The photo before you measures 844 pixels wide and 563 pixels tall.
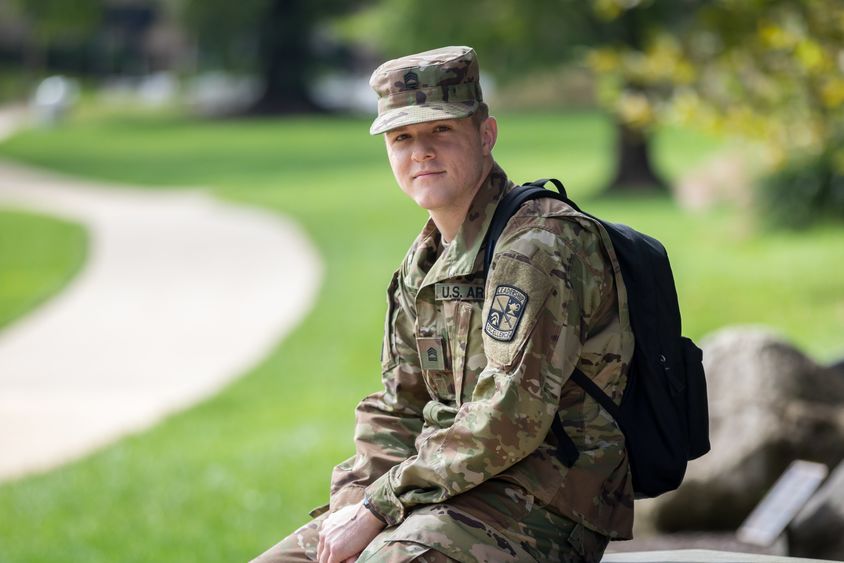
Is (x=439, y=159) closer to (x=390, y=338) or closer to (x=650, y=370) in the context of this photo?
(x=390, y=338)

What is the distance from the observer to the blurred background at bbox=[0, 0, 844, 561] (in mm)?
5887

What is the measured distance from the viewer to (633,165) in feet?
84.7

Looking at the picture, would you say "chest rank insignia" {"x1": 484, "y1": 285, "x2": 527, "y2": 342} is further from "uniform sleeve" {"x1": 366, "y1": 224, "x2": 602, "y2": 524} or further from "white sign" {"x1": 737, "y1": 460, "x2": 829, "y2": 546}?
"white sign" {"x1": 737, "y1": 460, "x2": 829, "y2": 546}

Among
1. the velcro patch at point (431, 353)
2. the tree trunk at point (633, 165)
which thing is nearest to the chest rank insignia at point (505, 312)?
the velcro patch at point (431, 353)

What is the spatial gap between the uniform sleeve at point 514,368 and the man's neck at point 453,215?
222 millimetres

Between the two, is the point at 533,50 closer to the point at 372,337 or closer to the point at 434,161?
the point at 372,337

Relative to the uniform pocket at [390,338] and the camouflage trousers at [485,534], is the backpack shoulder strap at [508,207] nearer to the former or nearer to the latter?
the uniform pocket at [390,338]

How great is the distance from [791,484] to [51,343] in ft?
35.9

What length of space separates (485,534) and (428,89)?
0.96 metres

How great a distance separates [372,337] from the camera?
14.0 meters

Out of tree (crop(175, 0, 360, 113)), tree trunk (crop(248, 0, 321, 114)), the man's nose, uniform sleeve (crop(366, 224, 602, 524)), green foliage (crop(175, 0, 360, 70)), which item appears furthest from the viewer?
tree trunk (crop(248, 0, 321, 114))

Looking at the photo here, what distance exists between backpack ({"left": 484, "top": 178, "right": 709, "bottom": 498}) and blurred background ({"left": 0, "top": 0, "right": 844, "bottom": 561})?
70.2 inches

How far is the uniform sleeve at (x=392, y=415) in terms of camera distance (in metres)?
3.21

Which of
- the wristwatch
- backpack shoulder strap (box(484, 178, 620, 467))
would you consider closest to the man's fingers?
the wristwatch
